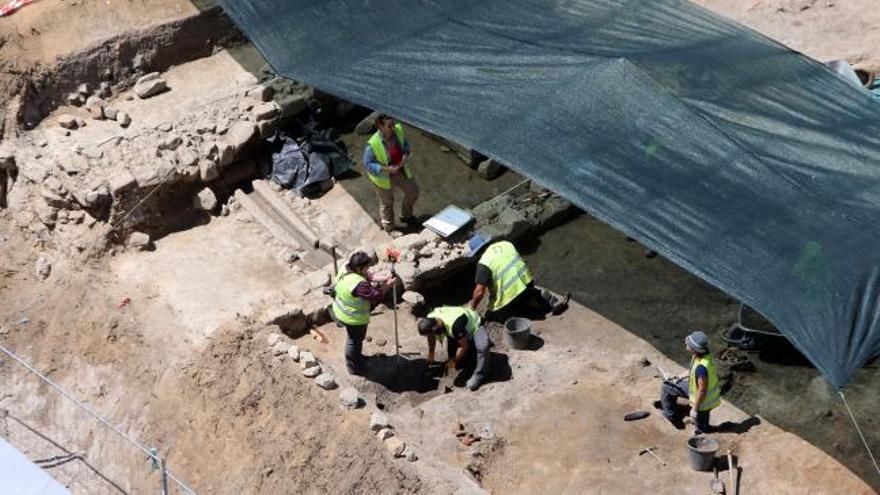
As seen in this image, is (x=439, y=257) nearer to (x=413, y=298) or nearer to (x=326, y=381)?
(x=413, y=298)

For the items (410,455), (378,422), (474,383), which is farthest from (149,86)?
(410,455)

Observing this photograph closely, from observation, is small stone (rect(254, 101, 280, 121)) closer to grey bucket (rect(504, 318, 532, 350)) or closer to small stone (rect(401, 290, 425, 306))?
small stone (rect(401, 290, 425, 306))

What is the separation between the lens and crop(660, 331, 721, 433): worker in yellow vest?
11.9m

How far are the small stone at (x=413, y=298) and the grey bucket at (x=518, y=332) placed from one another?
38.1 inches

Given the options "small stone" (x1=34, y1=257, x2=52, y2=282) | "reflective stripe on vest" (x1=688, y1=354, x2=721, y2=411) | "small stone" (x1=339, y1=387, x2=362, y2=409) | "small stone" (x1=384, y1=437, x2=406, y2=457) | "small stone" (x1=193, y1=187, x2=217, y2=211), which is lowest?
"small stone" (x1=34, y1=257, x2=52, y2=282)

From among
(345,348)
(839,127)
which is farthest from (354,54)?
(839,127)

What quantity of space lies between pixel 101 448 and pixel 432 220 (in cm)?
437

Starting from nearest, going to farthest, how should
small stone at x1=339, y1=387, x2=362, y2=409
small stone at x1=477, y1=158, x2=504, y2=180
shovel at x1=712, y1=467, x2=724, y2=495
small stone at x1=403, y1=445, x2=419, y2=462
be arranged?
shovel at x1=712, y1=467, x2=724, y2=495, small stone at x1=403, y1=445, x2=419, y2=462, small stone at x1=339, y1=387, x2=362, y2=409, small stone at x1=477, y1=158, x2=504, y2=180

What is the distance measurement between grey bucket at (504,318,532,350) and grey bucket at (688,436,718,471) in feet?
7.29

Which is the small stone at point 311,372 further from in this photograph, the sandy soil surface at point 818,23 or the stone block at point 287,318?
the sandy soil surface at point 818,23

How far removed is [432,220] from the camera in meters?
14.5

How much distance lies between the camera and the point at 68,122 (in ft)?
52.6

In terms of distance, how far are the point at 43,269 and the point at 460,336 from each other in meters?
5.48

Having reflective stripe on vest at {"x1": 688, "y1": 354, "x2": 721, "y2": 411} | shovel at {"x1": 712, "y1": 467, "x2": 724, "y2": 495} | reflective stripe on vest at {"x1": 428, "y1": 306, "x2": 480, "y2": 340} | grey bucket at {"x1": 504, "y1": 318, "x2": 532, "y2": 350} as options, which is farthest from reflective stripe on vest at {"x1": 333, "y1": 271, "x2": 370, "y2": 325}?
shovel at {"x1": 712, "y1": 467, "x2": 724, "y2": 495}
